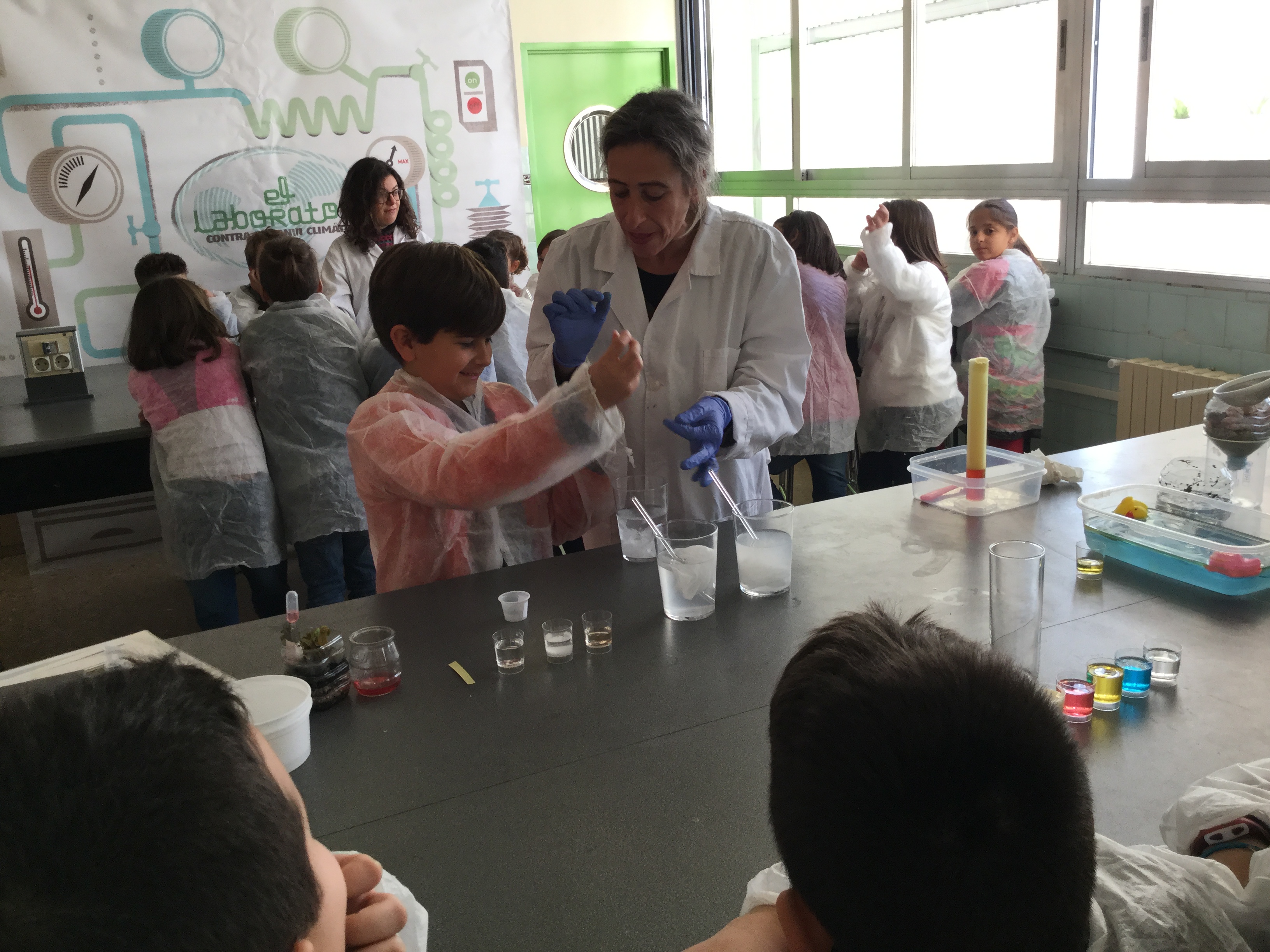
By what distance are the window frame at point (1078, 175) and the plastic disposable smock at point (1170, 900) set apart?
3346 millimetres

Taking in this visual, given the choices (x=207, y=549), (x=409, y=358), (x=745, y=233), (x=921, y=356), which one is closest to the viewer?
(x=409, y=358)

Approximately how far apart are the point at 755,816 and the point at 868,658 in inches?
17.3

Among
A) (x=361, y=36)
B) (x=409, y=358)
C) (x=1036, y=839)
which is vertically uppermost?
(x=361, y=36)

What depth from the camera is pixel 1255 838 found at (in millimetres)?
854

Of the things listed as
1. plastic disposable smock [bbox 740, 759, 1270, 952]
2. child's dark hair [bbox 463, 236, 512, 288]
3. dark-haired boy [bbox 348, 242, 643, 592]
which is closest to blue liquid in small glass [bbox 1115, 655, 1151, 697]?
plastic disposable smock [bbox 740, 759, 1270, 952]

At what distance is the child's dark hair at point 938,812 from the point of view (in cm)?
55

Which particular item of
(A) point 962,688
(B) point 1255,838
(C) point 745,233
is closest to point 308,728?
(A) point 962,688

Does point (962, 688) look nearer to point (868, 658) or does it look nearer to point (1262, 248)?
point (868, 658)

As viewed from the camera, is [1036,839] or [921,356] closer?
[1036,839]

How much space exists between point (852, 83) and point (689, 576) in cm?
479

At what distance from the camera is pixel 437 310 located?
164cm

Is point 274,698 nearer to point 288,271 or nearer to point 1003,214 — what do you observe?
point 288,271

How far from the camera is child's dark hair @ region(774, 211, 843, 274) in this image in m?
3.88

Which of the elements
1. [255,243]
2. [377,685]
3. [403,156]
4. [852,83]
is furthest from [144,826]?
[852,83]
